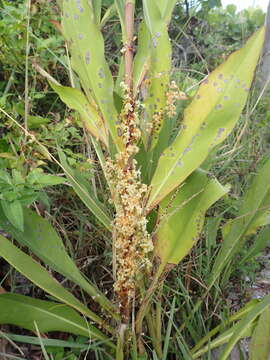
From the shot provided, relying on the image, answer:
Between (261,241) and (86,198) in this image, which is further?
(261,241)

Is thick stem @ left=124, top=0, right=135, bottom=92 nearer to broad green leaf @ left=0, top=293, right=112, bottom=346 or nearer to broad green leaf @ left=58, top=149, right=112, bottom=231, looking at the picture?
broad green leaf @ left=58, top=149, right=112, bottom=231

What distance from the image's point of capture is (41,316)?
3.01 ft

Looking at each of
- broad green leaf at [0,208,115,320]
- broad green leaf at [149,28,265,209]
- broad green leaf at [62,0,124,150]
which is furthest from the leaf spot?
broad green leaf at [0,208,115,320]

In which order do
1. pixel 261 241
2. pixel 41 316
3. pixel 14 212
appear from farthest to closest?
1. pixel 261 241
2. pixel 41 316
3. pixel 14 212

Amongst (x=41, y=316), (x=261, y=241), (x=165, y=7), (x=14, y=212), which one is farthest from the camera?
(x=261, y=241)

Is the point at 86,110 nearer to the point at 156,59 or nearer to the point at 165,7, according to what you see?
the point at 156,59

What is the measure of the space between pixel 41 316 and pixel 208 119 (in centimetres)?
55

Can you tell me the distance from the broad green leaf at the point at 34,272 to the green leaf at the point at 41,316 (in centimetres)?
3

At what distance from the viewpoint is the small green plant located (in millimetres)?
856

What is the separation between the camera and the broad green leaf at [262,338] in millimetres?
833

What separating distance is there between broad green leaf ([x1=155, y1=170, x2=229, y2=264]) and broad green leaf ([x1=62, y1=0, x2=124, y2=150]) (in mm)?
205

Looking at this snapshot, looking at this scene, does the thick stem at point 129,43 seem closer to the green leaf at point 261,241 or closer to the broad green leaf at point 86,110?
the broad green leaf at point 86,110

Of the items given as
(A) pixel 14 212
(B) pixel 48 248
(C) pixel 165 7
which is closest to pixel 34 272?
(B) pixel 48 248

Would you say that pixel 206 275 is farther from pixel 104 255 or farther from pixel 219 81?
pixel 219 81
